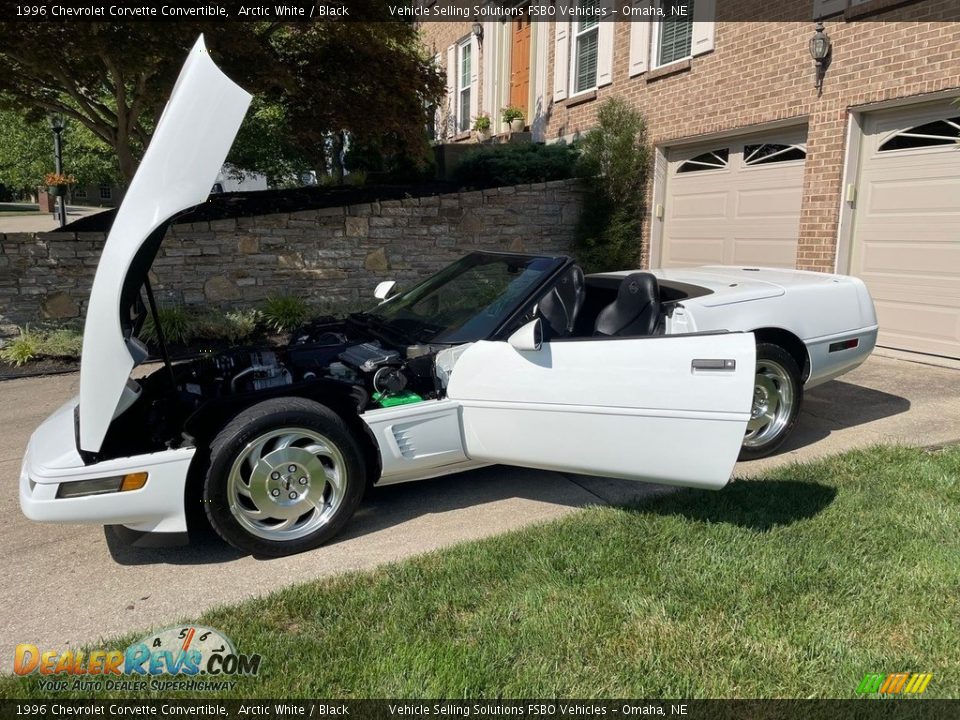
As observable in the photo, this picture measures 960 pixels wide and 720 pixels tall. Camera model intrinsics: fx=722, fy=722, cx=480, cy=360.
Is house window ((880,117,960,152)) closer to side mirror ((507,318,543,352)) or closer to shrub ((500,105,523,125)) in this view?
side mirror ((507,318,543,352))

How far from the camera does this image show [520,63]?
14.9 metres

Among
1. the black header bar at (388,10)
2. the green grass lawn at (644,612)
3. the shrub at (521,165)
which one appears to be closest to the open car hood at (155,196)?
the green grass lawn at (644,612)

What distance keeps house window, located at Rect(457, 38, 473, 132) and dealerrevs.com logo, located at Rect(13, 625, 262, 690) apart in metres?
16.5

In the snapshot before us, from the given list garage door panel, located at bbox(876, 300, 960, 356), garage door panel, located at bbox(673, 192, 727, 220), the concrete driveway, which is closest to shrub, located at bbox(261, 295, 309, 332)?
the concrete driveway

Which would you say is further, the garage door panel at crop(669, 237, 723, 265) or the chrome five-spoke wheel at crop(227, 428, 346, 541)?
the garage door panel at crop(669, 237, 723, 265)

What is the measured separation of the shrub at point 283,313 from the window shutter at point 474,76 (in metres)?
9.38

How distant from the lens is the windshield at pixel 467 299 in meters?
3.93

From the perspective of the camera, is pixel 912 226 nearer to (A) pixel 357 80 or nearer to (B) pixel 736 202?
(B) pixel 736 202

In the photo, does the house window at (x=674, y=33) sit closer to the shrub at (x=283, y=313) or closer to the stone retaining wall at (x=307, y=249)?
the stone retaining wall at (x=307, y=249)

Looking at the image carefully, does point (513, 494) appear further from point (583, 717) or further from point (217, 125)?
point (217, 125)

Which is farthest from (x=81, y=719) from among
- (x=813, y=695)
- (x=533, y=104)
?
(x=533, y=104)

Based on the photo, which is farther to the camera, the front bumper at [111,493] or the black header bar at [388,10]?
the black header bar at [388,10]

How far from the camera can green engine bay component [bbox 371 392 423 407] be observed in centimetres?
361

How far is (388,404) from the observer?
142 inches
